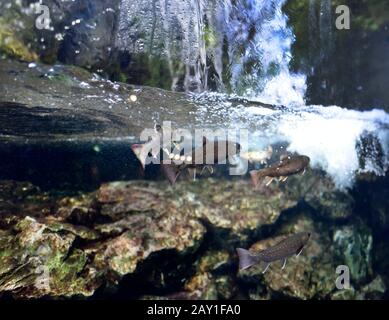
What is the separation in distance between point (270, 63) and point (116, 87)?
4759mm

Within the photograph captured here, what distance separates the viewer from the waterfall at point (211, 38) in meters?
7.50

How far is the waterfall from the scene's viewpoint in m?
7.50

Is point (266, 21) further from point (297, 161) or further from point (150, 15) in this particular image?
point (297, 161)

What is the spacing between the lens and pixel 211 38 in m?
8.30

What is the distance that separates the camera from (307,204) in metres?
16.3

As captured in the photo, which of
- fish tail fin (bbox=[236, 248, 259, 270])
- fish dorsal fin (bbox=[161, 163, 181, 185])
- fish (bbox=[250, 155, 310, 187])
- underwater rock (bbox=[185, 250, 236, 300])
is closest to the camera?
fish dorsal fin (bbox=[161, 163, 181, 185])

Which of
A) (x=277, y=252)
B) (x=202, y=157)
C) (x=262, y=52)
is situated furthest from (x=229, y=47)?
(x=277, y=252)

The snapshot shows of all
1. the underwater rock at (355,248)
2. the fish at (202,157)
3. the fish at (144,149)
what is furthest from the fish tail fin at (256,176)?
the underwater rock at (355,248)

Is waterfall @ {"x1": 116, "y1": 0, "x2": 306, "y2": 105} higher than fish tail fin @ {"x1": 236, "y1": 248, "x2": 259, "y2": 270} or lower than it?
higher

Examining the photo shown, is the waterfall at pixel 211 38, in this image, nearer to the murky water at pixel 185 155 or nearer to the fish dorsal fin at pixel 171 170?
the murky water at pixel 185 155

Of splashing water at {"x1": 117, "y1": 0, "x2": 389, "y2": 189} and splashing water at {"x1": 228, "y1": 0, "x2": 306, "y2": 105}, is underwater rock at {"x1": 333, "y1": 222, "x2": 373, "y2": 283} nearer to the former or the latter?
splashing water at {"x1": 117, "y1": 0, "x2": 389, "y2": 189}

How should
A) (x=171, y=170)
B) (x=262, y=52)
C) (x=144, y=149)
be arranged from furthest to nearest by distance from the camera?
(x=262, y=52) → (x=144, y=149) → (x=171, y=170)

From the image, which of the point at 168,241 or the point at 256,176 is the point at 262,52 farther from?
the point at 168,241

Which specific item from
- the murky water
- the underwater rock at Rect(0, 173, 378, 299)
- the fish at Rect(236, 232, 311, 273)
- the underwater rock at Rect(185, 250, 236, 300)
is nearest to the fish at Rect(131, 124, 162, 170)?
the murky water
